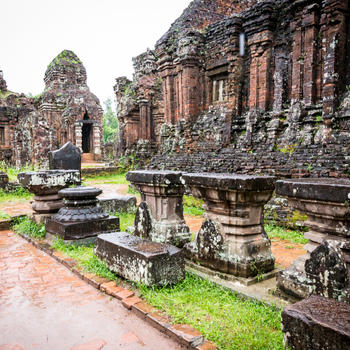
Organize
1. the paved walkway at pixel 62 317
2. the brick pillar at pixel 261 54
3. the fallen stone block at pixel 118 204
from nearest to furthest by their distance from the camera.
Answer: the paved walkway at pixel 62 317 < the fallen stone block at pixel 118 204 < the brick pillar at pixel 261 54

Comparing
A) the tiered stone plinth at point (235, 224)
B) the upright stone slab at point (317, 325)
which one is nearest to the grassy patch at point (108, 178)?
the tiered stone plinth at point (235, 224)

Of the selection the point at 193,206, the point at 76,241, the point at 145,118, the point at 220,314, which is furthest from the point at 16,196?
the point at 220,314

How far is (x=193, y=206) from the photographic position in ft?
27.6

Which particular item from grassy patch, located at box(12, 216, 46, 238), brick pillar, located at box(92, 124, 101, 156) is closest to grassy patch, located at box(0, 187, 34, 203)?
grassy patch, located at box(12, 216, 46, 238)

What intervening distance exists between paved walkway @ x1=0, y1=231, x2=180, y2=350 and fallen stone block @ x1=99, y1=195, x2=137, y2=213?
2935 mm

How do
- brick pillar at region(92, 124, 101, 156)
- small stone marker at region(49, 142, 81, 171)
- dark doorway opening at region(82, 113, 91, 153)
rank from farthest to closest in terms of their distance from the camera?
dark doorway opening at region(82, 113, 91, 153) → brick pillar at region(92, 124, 101, 156) → small stone marker at region(49, 142, 81, 171)

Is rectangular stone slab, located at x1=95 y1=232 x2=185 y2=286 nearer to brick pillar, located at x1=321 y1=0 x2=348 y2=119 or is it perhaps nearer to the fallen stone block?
the fallen stone block

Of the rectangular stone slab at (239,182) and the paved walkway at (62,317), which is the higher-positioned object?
the rectangular stone slab at (239,182)

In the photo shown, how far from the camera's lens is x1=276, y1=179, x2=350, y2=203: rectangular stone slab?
83.9 inches

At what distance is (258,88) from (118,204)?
19.4 ft

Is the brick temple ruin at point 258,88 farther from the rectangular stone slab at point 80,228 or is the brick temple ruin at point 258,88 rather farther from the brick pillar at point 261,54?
the rectangular stone slab at point 80,228

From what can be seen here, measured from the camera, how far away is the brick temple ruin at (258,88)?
24.5 ft

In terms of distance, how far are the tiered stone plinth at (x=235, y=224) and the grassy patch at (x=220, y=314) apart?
0.99 feet

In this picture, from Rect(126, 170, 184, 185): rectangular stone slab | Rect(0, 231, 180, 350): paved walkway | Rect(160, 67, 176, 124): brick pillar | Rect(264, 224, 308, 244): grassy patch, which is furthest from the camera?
Rect(160, 67, 176, 124): brick pillar
